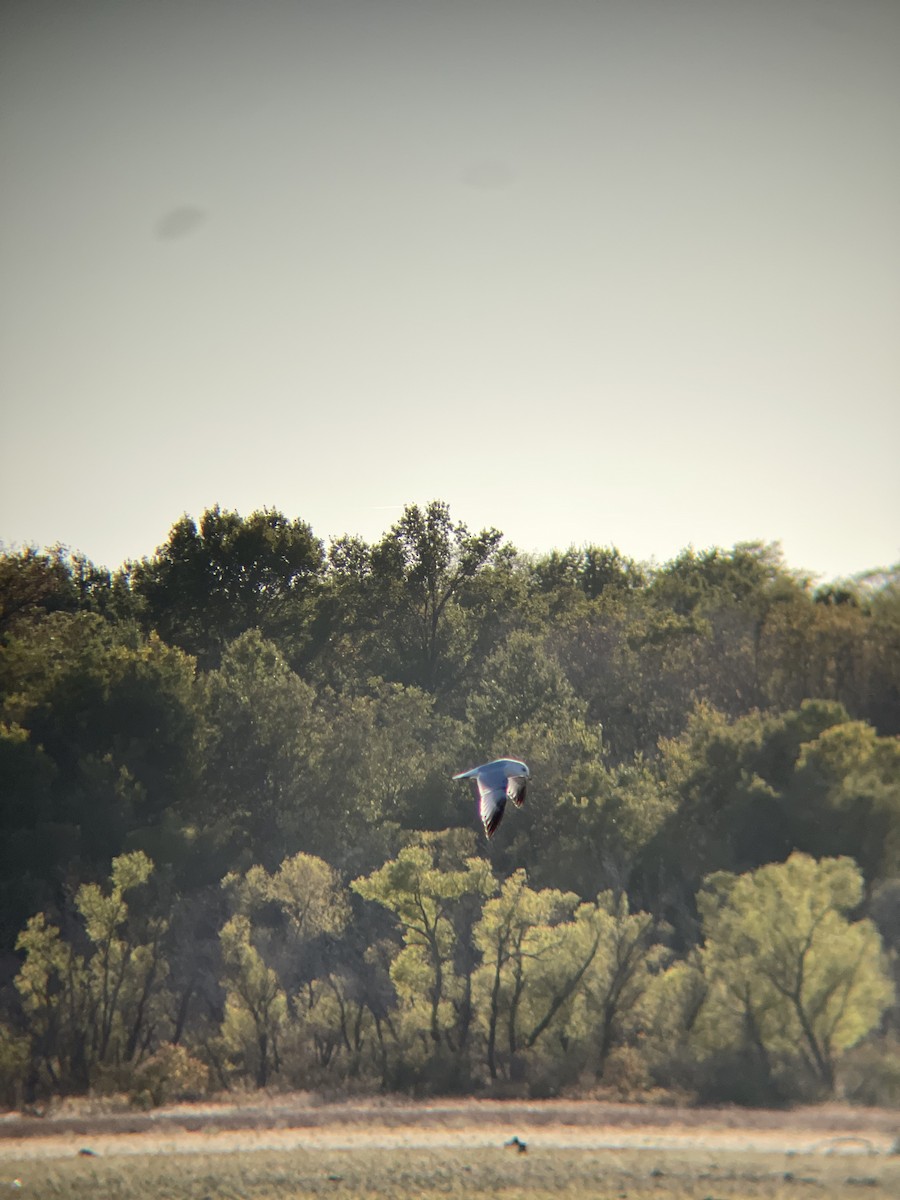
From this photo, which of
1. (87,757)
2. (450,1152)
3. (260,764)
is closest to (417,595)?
(260,764)

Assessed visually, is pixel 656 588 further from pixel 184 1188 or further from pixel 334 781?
pixel 184 1188

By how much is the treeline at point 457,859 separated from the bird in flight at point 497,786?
1485 cm

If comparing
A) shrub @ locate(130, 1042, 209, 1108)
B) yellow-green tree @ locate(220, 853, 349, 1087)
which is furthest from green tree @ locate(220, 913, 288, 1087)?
shrub @ locate(130, 1042, 209, 1108)

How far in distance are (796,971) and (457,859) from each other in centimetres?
1384

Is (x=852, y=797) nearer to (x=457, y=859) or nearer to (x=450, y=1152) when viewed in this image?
(x=457, y=859)

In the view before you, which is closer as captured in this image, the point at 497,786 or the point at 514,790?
the point at 514,790

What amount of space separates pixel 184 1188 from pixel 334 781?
2474cm

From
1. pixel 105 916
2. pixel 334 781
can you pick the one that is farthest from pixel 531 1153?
pixel 334 781

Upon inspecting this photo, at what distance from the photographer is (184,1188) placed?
30.7 m

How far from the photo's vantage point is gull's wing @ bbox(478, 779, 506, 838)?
26527 millimetres

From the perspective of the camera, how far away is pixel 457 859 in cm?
4831

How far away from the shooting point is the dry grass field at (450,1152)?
3008 cm

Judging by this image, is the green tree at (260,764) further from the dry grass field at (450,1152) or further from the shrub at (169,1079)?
the dry grass field at (450,1152)

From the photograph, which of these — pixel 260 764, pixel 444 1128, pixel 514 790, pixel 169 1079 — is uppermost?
pixel 260 764
